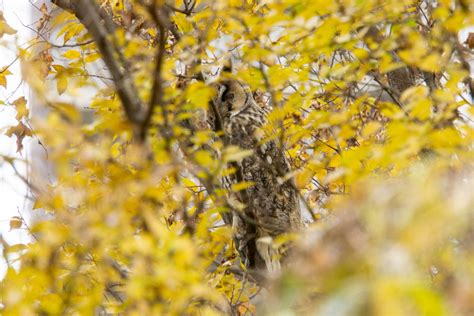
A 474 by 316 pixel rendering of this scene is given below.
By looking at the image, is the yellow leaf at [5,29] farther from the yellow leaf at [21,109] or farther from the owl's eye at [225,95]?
the owl's eye at [225,95]

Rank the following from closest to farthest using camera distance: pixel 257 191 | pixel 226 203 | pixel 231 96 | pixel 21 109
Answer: pixel 226 203 → pixel 21 109 → pixel 257 191 → pixel 231 96

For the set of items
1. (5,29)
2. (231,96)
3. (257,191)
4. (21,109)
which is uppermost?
(5,29)

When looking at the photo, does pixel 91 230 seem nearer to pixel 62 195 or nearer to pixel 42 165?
pixel 62 195

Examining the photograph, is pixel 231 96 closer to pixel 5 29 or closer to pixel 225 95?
pixel 225 95

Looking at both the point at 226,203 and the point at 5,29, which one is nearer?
the point at 226,203

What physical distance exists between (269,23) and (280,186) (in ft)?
3.77

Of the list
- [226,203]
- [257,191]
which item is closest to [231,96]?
[257,191]

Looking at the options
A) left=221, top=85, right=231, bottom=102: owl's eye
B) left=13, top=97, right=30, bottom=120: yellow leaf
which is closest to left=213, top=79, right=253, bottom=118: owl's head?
left=221, top=85, right=231, bottom=102: owl's eye

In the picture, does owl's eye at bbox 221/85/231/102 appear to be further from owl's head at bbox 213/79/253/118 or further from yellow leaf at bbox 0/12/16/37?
yellow leaf at bbox 0/12/16/37

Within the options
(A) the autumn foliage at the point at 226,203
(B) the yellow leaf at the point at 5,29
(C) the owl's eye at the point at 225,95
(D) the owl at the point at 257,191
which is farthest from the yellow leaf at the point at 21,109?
(C) the owl's eye at the point at 225,95

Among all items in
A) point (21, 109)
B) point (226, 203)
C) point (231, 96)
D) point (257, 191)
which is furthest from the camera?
point (231, 96)

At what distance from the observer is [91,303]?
1.48 meters

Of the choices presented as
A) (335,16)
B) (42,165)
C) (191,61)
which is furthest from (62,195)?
(42,165)

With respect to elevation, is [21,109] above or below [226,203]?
above
